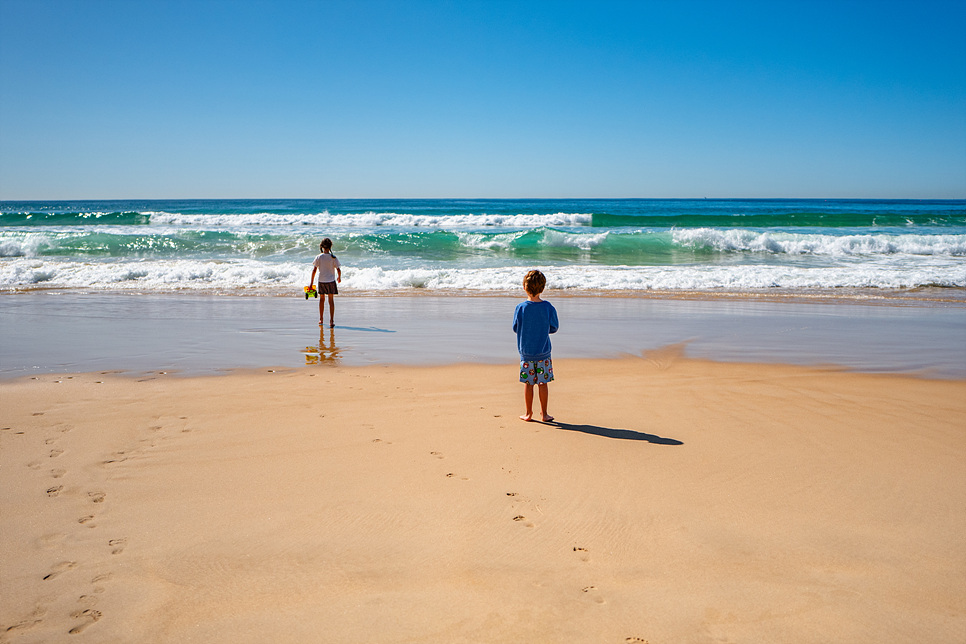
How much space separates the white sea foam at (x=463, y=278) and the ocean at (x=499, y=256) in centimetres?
5

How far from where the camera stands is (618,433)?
4.81 meters

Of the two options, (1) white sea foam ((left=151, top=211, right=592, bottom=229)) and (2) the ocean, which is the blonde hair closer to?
(2) the ocean

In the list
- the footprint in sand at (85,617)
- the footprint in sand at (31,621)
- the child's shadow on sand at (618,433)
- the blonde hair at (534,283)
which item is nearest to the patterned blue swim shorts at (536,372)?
the child's shadow on sand at (618,433)

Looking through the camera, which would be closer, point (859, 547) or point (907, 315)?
point (859, 547)

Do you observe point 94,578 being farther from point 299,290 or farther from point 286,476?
point 299,290

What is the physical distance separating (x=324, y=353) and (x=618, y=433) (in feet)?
14.5

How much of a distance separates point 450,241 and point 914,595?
2378 cm

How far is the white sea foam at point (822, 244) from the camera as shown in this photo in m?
23.4

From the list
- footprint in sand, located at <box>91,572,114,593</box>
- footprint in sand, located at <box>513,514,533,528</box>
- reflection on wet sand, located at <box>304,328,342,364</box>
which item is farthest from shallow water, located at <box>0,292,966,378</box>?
footprint in sand, located at <box>91,572,114,593</box>

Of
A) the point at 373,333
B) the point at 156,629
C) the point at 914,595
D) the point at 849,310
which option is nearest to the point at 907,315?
the point at 849,310

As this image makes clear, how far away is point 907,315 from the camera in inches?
438

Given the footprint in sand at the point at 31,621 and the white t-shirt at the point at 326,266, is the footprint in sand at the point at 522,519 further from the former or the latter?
the white t-shirt at the point at 326,266

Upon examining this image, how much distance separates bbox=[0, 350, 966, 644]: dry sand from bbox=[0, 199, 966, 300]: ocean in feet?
32.4

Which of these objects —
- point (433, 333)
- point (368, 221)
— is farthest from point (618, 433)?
point (368, 221)
